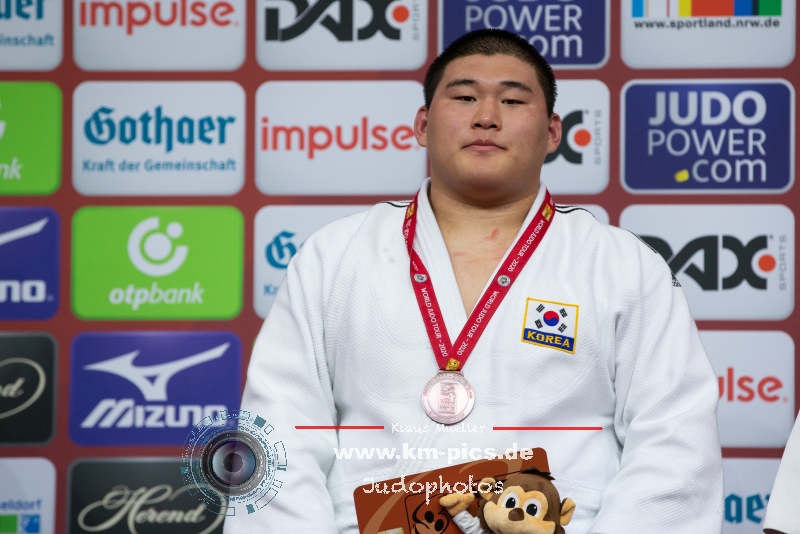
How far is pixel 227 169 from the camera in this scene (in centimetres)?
283

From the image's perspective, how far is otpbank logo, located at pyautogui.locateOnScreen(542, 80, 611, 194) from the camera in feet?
9.17

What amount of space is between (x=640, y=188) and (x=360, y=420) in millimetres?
1281

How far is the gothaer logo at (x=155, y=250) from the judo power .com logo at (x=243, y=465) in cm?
86

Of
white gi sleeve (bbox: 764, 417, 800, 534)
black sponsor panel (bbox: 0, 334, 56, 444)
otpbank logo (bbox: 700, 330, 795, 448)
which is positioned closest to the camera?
white gi sleeve (bbox: 764, 417, 800, 534)

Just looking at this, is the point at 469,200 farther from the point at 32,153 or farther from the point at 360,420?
the point at 32,153

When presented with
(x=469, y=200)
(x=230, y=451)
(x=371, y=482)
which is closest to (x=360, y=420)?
(x=371, y=482)

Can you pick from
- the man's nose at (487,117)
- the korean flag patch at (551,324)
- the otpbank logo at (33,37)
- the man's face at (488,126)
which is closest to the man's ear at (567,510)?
the korean flag patch at (551,324)

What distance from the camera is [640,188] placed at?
9.16ft

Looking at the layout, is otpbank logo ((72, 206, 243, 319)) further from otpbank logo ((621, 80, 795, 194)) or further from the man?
otpbank logo ((621, 80, 795, 194))

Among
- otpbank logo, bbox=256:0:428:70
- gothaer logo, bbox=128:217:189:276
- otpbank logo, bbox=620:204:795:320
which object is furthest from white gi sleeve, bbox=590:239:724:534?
gothaer logo, bbox=128:217:189:276

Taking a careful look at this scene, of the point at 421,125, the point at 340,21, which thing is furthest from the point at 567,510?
the point at 340,21

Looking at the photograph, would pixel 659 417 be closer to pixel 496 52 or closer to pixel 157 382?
pixel 496 52

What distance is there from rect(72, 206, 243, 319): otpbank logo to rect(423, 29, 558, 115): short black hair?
0.92 metres

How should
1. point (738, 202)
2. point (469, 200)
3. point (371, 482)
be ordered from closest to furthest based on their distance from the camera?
point (371, 482) → point (469, 200) → point (738, 202)
